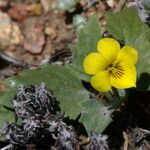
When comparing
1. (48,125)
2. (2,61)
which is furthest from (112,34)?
(2,61)

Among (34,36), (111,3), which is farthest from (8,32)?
(111,3)

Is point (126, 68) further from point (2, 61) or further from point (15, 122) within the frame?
point (2, 61)

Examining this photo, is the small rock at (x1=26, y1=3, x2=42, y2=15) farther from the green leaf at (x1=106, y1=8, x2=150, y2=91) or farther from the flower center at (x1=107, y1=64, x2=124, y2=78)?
the flower center at (x1=107, y1=64, x2=124, y2=78)

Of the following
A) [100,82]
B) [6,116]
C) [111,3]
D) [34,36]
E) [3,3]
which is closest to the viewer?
→ [100,82]

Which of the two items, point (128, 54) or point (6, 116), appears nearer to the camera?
point (128, 54)

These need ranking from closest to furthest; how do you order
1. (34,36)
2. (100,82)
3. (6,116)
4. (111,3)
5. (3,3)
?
1. (100,82)
2. (6,116)
3. (111,3)
4. (34,36)
5. (3,3)

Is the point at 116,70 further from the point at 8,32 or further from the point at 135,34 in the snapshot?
the point at 8,32
